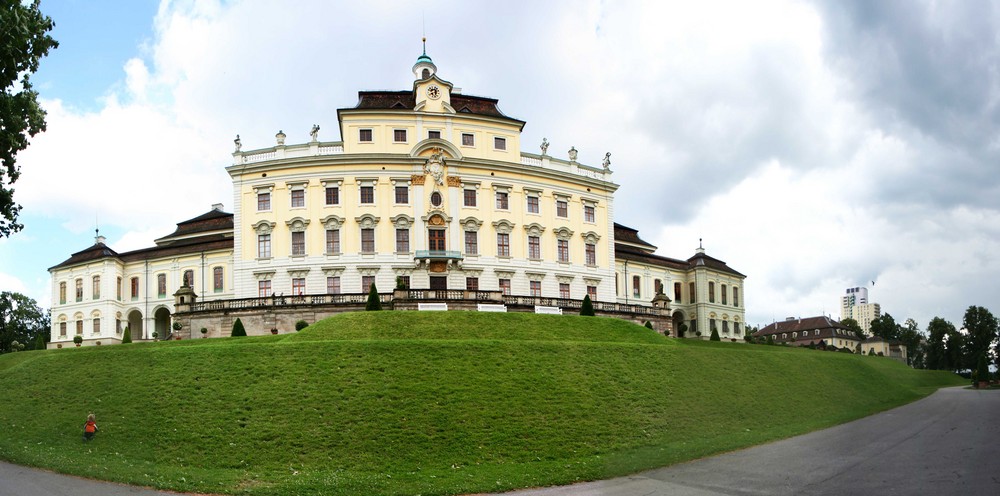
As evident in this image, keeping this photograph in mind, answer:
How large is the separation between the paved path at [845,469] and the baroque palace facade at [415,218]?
2671 centimetres

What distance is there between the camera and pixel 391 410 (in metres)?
24.9

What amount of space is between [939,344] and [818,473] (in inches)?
3902

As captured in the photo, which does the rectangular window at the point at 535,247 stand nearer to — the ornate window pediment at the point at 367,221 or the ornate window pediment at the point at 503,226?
the ornate window pediment at the point at 503,226

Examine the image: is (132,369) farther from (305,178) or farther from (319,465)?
(305,178)

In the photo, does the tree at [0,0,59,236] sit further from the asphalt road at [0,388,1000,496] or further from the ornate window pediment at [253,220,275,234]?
the ornate window pediment at [253,220,275,234]

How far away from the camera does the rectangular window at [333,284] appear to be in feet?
176

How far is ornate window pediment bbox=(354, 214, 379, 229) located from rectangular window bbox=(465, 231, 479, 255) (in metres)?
7.49

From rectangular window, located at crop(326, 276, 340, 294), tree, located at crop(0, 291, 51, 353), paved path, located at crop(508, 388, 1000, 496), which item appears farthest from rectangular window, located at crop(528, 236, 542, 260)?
tree, located at crop(0, 291, 51, 353)

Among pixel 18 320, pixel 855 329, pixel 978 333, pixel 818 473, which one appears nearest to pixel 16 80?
pixel 818 473

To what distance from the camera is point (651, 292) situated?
71875mm

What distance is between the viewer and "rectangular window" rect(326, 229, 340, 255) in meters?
54.6

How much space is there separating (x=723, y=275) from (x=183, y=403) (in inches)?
2489

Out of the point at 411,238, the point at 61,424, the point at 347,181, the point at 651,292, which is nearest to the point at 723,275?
the point at 651,292

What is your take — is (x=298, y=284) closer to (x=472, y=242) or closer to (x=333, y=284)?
(x=333, y=284)
